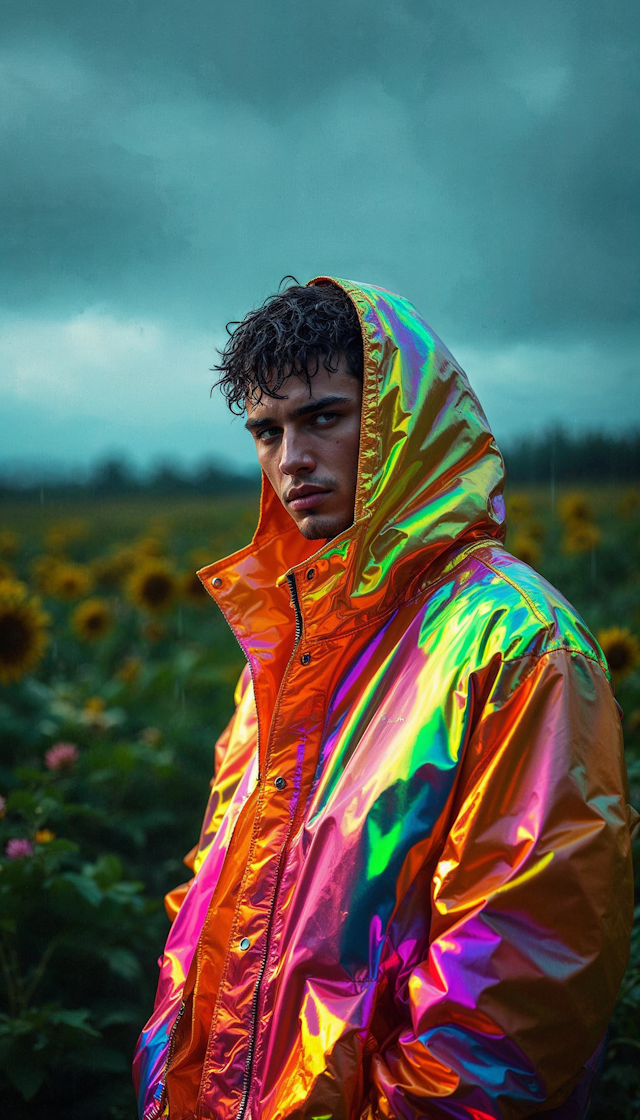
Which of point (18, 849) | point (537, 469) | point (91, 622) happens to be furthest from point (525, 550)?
point (18, 849)

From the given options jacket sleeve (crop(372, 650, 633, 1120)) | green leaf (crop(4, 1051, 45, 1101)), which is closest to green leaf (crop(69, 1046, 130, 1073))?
green leaf (crop(4, 1051, 45, 1101))

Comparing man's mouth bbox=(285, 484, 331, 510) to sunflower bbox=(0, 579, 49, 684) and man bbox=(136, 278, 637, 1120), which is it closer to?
man bbox=(136, 278, 637, 1120)

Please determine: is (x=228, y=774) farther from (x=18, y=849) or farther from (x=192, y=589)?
(x=192, y=589)

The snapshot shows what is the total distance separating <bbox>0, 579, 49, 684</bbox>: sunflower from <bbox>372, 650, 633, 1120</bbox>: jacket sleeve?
2.51m

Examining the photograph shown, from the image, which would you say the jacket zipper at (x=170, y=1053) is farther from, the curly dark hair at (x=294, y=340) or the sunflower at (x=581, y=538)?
the sunflower at (x=581, y=538)

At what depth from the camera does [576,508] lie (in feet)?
14.5

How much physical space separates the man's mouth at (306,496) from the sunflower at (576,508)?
3193 mm

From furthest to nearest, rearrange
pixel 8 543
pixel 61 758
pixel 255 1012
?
pixel 8 543, pixel 61 758, pixel 255 1012

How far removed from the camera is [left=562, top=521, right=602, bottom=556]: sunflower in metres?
4.27

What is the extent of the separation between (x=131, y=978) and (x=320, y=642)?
153 cm

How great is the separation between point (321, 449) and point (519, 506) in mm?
3038

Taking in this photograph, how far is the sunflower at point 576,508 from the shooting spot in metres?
4.38

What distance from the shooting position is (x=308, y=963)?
3.89 feet

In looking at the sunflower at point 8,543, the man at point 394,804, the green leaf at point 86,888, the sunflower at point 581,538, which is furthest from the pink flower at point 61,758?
the sunflower at point 581,538
